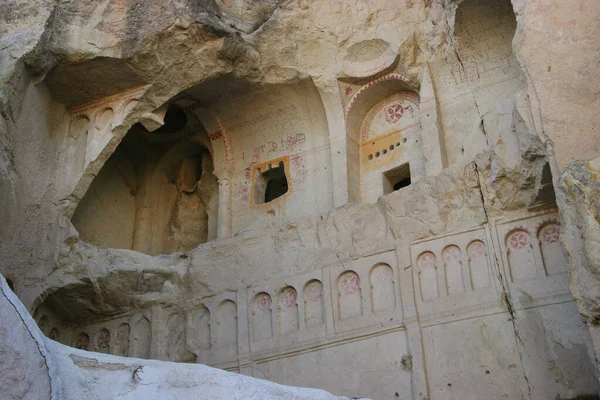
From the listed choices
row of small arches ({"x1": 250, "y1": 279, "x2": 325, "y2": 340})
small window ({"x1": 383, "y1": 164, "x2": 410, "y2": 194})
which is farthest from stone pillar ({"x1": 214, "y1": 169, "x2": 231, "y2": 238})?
small window ({"x1": 383, "y1": 164, "x2": 410, "y2": 194})

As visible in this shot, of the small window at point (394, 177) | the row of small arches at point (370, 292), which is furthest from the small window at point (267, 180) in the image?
the row of small arches at point (370, 292)

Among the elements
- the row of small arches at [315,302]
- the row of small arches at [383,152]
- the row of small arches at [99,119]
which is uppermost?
the row of small arches at [99,119]

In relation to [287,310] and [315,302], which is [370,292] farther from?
[287,310]

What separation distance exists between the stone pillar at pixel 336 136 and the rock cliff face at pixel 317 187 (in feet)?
0.11

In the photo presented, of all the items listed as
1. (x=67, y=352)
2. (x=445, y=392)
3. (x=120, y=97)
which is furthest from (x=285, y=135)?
(x=67, y=352)

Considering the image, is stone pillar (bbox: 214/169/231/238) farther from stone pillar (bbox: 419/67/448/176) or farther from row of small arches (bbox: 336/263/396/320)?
stone pillar (bbox: 419/67/448/176)

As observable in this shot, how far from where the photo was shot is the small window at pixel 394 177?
11.9 metres

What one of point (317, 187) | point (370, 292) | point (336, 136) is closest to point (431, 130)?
point (336, 136)

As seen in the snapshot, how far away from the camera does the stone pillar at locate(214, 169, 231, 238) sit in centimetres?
1267

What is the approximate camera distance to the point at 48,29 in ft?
35.5

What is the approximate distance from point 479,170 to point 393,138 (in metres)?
2.30

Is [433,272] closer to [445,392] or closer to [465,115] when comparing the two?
[445,392]

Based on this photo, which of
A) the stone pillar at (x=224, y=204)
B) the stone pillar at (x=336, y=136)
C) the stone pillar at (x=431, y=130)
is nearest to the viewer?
the stone pillar at (x=431, y=130)

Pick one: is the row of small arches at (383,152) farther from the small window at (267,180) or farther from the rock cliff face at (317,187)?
the small window at (267,180)
